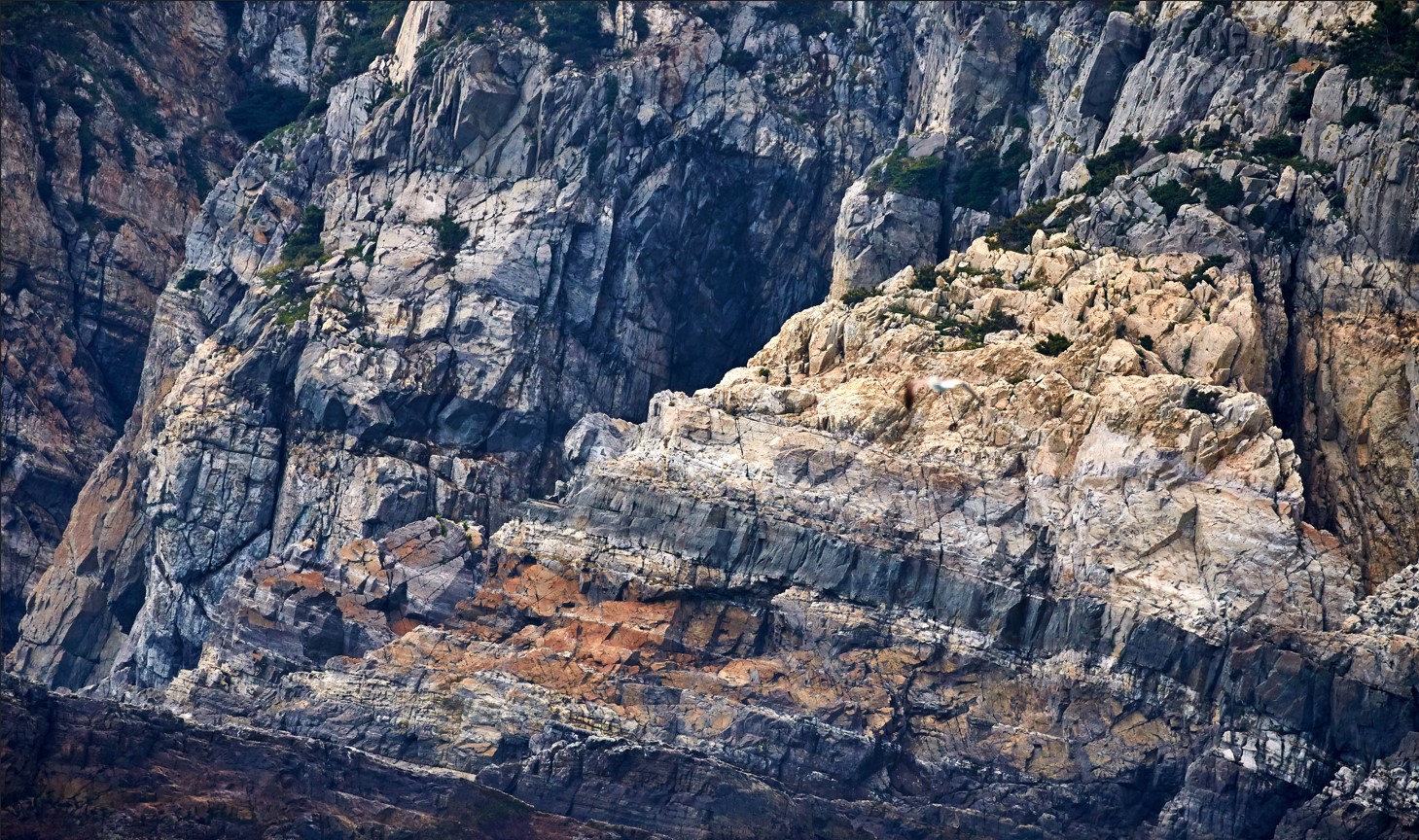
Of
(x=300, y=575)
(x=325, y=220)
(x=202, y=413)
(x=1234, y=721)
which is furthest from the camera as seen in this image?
(x=325, y=220)

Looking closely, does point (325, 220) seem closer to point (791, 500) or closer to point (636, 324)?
point (636, 324)

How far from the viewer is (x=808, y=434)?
113m

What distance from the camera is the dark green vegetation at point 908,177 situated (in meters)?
130

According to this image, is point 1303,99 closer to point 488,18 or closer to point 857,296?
point 857,296

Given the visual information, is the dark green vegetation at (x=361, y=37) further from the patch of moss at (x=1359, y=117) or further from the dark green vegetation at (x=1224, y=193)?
the patch of moss at (x=1359, y=117)

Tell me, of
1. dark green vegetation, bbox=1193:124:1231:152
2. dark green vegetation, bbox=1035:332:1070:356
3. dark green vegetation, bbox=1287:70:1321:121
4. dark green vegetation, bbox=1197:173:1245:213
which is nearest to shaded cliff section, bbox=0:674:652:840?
dark green vegetation, bbox=1035:332:1070:356

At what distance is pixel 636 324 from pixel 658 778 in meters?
30.1

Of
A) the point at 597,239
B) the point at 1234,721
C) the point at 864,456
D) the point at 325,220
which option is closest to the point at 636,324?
the point at 597,239

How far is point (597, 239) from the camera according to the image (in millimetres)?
131875

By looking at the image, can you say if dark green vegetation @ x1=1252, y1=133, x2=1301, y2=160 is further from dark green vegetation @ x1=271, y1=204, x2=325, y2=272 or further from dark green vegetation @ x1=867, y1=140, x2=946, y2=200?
dark green vegetation @ x1=271, y1=204, x2=325, y2=272

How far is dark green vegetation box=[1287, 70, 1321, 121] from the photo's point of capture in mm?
119625

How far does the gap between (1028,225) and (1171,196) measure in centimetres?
663

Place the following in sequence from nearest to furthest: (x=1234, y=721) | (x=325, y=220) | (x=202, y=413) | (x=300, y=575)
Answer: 1. (x=1234, y=721)
2. (x=300, y=575)
3. (x=202, y=413)
4. (x=325, y=220)

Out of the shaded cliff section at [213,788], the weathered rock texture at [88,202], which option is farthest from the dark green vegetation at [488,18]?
the shaded cliff section at [213,788]
